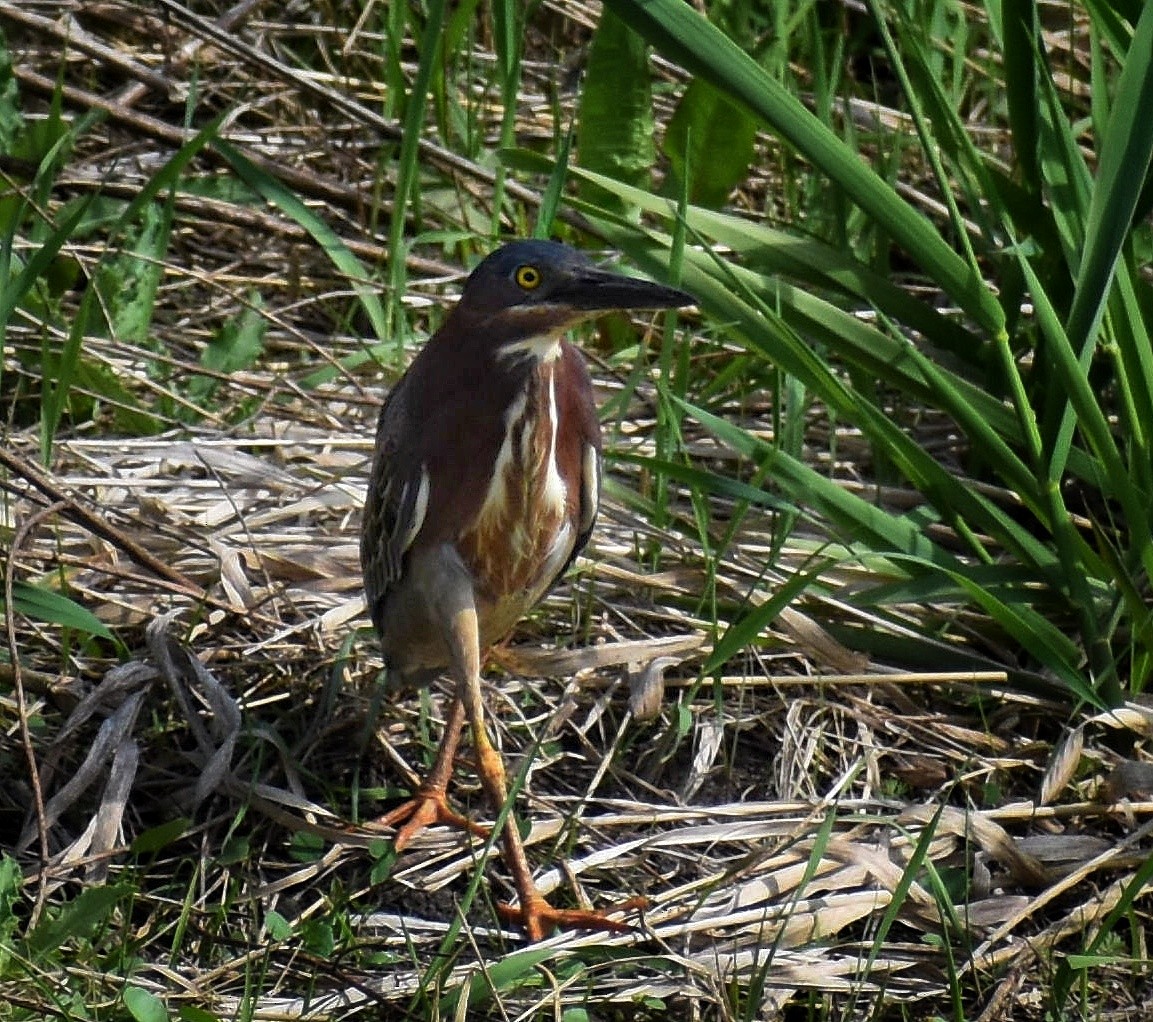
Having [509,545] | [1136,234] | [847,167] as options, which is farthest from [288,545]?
[1136,234]

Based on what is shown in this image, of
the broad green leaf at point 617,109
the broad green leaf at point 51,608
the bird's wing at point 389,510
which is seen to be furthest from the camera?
the broad green leaf at point 617,109

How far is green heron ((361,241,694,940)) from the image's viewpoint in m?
3.43

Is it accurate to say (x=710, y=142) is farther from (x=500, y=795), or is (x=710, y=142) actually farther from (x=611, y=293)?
(x=500, y=795)

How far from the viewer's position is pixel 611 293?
3340 millimetres

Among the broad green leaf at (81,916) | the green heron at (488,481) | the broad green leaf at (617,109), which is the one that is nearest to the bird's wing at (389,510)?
the green heron at (488,481)

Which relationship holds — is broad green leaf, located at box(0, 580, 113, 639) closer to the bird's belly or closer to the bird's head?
the bird's belly

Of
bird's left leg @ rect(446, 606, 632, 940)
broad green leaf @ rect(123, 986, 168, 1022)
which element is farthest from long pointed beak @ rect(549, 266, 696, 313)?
broad green leaf @ rect(123, 986, 168, 1022)

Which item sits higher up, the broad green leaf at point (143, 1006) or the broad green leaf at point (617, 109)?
the broad green leaf at point (617, 109)

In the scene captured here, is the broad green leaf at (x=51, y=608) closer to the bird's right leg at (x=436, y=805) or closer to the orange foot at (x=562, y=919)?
the bird's right leg at (x=436, y=805)

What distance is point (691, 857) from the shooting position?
3553 millimetres

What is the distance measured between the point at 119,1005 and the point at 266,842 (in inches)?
25.9

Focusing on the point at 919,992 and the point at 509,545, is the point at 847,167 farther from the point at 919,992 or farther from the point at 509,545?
the point at 919,992

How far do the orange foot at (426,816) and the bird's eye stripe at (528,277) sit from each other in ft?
3.64

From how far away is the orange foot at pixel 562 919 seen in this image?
334cm
